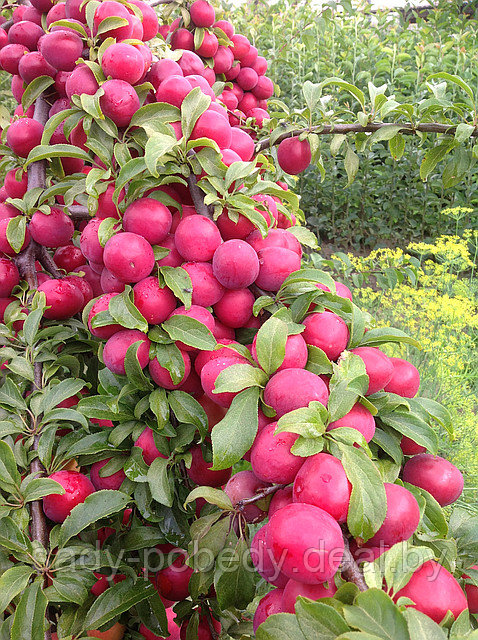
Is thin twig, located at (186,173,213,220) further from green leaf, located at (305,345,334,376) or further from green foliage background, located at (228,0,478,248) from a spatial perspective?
green foliage background, located at (228,0,478,248)

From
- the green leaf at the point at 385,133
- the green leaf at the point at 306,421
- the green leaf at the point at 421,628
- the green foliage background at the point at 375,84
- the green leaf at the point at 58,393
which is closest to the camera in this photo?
the green leaf at the point at 421,628

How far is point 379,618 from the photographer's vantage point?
33cm

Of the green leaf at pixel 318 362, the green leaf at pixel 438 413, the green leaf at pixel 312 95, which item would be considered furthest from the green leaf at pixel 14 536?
the green leaf at pixel 312 95

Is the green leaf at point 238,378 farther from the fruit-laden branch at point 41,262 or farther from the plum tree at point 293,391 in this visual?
the fruit-laden branch at point 41,262

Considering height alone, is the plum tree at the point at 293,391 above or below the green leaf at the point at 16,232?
above

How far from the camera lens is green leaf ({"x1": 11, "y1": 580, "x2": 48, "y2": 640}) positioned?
463 mm

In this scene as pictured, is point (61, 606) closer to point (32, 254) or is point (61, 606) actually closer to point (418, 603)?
point (418, 603)

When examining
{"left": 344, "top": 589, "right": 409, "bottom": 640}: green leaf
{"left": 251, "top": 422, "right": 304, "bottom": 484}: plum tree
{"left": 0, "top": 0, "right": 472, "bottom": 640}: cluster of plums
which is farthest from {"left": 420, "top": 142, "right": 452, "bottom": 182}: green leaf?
{"left": 344, "top": 589, "right": 409, "bottom": 640}: green leaf

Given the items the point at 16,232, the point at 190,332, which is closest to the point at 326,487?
the point at 190,332

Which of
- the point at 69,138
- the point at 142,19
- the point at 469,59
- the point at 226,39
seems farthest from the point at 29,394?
the point at 469,59

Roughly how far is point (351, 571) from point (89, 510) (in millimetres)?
285

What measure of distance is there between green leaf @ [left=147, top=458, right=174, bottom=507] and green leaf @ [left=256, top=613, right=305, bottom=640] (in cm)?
19

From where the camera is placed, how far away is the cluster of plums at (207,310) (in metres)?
0.40

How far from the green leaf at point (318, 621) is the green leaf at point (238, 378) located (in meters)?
0.19
